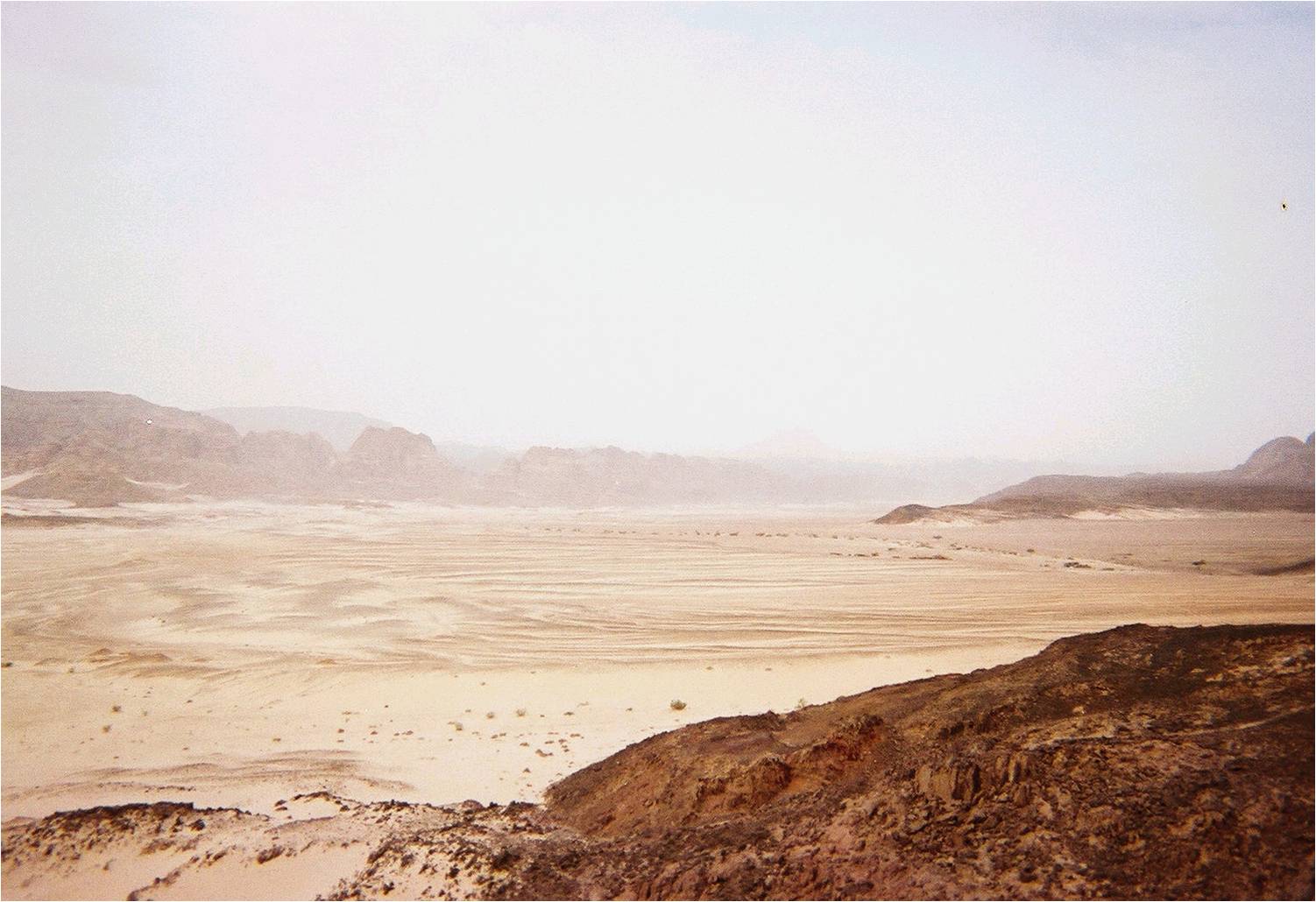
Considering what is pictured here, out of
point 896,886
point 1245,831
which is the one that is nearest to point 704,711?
point 896,886

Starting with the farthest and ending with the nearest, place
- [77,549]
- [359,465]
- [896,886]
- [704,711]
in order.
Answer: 1. [359,465]
2. [77,549]
3. [704,711]
4. [896,886]

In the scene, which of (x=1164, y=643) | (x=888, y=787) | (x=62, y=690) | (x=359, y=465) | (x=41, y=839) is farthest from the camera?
(x=359, y=465)

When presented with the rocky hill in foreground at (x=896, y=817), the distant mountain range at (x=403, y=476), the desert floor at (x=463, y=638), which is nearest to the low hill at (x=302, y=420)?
the distant mountain range at (x=403, y=476)

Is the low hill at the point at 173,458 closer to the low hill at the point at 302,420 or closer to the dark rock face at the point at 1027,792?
the dark rock face at the point at 1027,792

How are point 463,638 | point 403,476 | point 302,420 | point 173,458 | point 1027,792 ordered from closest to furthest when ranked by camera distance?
point 1027,792 < point 463,638 < point 173,458 < point 403,476 < point 302,420

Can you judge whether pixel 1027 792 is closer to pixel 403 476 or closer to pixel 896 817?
pixel 896 817

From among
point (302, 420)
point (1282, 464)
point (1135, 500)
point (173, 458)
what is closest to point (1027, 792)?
point (1135, 500)

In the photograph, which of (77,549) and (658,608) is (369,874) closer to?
(658,608)
